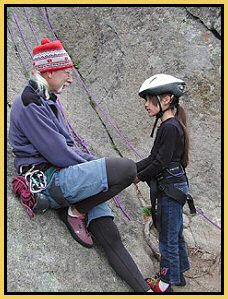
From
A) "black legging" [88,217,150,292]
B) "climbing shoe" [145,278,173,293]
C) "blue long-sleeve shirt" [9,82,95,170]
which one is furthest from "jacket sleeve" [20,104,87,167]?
"climbing shoe" [145,278,173,293]

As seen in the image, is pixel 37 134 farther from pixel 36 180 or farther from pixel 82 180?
pixel 82 180

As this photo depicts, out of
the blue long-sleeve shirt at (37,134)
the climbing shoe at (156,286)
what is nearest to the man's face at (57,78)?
the blue long-sleeve shirt at (37,134)

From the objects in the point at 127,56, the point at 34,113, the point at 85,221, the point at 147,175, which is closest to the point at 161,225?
the point at 147,175

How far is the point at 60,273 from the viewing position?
3.25 metres

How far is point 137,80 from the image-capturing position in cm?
578

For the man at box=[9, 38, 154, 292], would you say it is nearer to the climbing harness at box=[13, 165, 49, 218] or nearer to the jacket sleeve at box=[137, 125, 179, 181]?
the climbing harness at box=[13, 165, 49, 218]

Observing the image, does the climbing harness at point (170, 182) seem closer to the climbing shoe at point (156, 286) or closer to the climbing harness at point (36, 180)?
the climbing shoe at point (156, 286)

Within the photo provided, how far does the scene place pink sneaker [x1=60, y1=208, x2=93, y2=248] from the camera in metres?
3.57

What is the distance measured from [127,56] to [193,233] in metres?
2.79

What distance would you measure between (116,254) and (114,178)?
719 millimetres

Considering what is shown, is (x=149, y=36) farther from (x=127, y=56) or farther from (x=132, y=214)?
(x=132, y=214)

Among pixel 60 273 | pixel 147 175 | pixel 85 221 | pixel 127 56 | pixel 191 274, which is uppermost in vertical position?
pixel 127 56

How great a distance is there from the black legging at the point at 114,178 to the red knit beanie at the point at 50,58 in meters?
0.92

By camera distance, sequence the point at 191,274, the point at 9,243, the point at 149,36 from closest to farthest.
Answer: the point at 9,243 → the point at 191,274 → the point at 149,36
